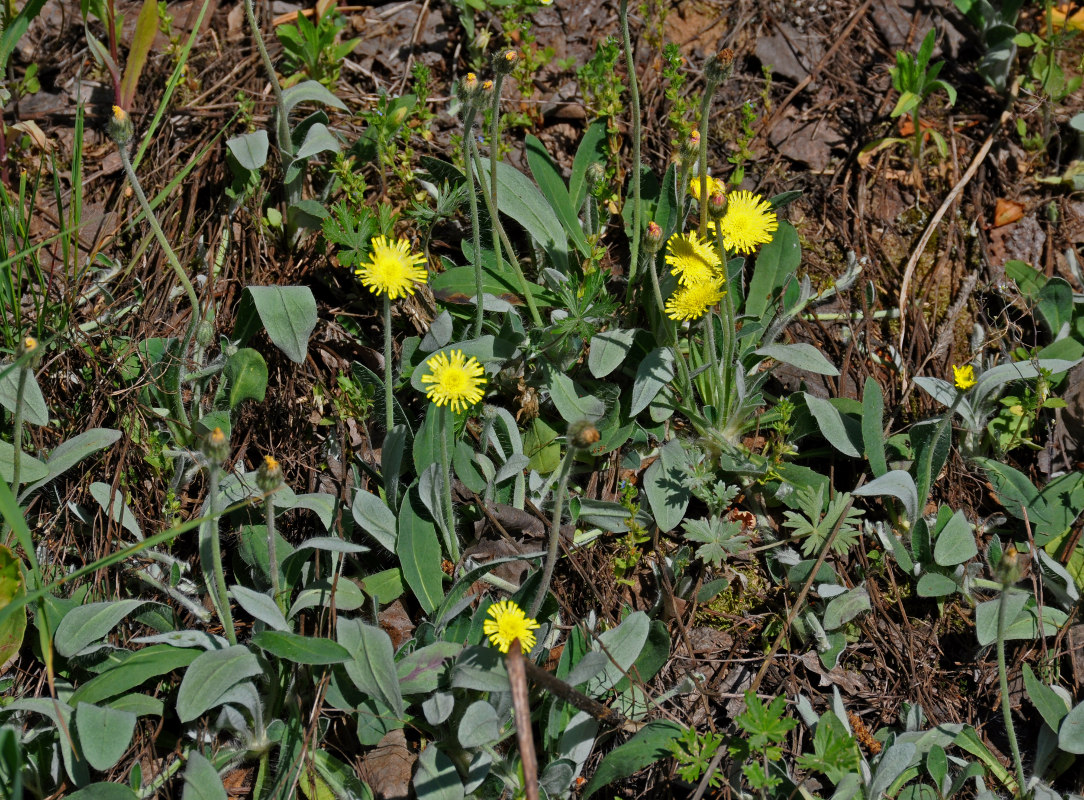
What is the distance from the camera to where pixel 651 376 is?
2.96 meters

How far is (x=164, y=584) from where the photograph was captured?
269 cm

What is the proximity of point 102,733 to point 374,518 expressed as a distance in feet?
2.97

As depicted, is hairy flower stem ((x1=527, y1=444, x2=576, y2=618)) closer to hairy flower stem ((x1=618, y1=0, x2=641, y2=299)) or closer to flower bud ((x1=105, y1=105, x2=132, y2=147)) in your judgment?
hairy flower stem ((x1=618, y1=0, x2=641, y2=299))

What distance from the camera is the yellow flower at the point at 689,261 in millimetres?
2787

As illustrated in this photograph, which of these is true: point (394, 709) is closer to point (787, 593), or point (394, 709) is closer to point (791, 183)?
point (787, 593)

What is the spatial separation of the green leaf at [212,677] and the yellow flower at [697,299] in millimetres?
1624

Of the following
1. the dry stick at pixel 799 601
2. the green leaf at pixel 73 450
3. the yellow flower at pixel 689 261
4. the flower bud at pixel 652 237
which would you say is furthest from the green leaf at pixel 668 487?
the green leaf at pixel 73 450

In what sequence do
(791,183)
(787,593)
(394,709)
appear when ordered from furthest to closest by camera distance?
(791,183) < (787,593) < (394,709)

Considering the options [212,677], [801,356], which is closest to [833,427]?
[801,356]

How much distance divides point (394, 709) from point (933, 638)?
1763 millimetres

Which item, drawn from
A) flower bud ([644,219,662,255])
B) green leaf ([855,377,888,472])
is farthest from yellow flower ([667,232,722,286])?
green leaf ([855,377,888,472])

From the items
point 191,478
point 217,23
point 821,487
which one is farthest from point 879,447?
point 217,23

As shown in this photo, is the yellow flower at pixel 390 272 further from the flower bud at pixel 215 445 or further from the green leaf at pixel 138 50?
the green leaf at pixel 138 50

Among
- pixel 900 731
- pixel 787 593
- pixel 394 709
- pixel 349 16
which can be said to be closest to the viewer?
pixel 394 709
